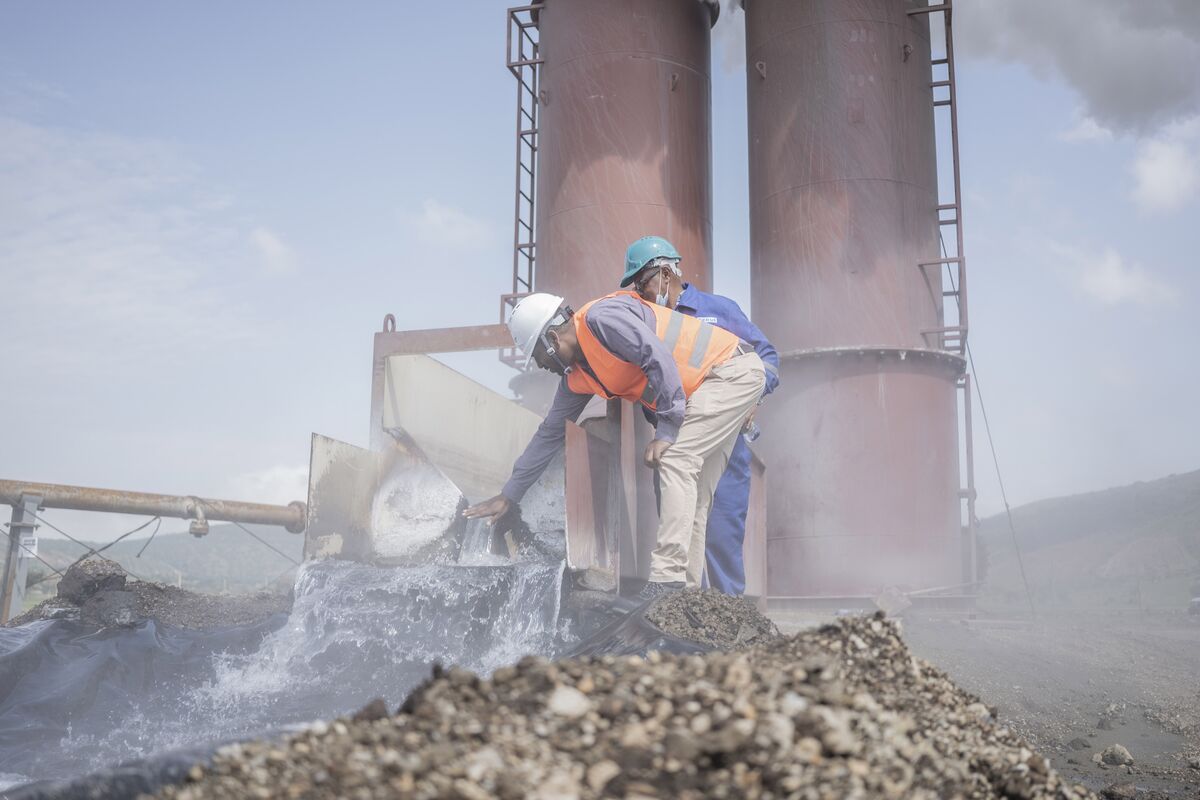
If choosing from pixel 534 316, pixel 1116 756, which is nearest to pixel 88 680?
pixel 534 316

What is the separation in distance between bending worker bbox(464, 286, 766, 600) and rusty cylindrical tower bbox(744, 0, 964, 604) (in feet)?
12.2

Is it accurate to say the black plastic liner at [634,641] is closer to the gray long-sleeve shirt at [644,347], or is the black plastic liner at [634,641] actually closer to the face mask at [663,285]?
the gray long-sleeve shirt at [644,347]

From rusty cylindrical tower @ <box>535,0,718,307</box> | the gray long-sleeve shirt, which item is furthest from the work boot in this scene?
rusty cylindrical tower @ <box>535,0,718,307</box>

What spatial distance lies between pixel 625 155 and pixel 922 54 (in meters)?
2.94

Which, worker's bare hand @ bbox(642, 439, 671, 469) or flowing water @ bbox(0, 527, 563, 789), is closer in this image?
flowing water @ bbox(0, 527, 563, 789)

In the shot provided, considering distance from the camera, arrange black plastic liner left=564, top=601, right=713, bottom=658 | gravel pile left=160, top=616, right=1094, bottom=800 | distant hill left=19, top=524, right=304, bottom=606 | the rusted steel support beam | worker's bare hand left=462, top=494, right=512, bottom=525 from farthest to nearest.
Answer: distant hill left=19, top=524, right=304, bottom=606, the rusted steel support beam, worker's bare hand left=462, top=494, right=512, bottom=525, black plastic liner left=564, top=601, right=713, bottom=658, gravel pile left=160, top=616, right=1094, bottom=800

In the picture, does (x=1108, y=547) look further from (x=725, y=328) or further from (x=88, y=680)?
(x=88, y=680)

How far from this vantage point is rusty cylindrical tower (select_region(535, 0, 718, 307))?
26.9 ft

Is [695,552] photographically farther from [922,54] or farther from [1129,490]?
[1129,490]

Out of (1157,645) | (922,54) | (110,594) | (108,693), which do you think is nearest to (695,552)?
(108,693)

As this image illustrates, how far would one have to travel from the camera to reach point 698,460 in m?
4.54

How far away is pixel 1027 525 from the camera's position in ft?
81.7

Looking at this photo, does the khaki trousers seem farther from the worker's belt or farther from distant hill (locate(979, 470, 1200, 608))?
distant hill (locate(979, 470, 1200, 608))

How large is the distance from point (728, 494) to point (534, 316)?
1488mm
